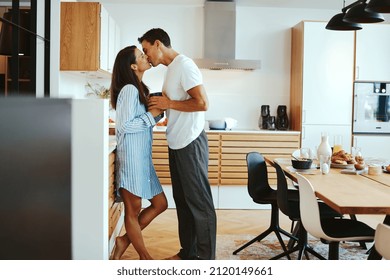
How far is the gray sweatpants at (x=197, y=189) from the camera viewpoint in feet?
7.22

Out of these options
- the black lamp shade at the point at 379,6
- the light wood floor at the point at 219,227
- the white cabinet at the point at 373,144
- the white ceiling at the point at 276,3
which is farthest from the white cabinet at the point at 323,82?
the black lamp shade at the point at 379,6

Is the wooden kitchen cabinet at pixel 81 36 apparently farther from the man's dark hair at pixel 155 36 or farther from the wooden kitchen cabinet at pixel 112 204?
the man's dark hair at pixel 155 36

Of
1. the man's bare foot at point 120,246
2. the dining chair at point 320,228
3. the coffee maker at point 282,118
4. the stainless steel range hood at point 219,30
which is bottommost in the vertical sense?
the man's bare foot at point 120,246

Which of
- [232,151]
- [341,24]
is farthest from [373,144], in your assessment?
[341,24]

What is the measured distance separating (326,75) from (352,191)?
99.2 inches

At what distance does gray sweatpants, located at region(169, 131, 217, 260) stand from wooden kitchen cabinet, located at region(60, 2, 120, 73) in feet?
4.98

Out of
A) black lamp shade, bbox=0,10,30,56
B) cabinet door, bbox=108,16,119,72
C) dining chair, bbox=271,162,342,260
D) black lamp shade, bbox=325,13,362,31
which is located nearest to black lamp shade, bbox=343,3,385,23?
black lamp shade, bbox=325,13,362,31

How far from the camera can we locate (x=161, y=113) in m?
2.36

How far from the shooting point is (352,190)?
6.41 feet

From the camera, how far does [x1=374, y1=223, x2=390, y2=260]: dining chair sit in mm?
1508

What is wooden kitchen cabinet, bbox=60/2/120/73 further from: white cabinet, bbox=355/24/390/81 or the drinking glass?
white cabinet, bbox=355/24/390/81

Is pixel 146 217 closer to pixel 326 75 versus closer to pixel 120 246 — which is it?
pixel 120 246

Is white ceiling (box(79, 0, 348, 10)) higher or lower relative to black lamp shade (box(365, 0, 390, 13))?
higher
